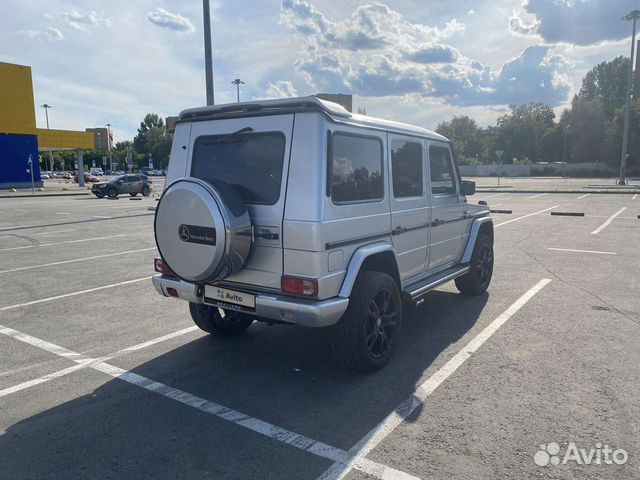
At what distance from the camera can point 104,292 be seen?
7156 millimetres

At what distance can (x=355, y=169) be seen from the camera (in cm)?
416

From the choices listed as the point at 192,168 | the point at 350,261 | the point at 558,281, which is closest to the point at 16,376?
the point at 192,168

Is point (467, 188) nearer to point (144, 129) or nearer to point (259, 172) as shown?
point (259, 172)

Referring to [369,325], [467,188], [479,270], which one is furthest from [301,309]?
[479,270]

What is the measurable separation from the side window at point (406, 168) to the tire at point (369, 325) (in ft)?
3.18

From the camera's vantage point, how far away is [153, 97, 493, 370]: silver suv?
147 inches

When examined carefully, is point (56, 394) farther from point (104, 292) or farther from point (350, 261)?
point (104, 292)

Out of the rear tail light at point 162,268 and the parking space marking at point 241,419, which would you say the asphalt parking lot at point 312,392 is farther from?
the rear tail light at point 162,268

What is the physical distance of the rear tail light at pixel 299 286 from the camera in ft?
12.1

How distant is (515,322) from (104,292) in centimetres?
563

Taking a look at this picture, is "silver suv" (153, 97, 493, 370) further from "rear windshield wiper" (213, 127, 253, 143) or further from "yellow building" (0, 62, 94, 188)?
"yellow building" (0, 62, 94, 188)

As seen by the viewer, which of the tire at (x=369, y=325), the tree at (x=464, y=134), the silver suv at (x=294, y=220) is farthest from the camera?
the tree at (x=464, y=134)

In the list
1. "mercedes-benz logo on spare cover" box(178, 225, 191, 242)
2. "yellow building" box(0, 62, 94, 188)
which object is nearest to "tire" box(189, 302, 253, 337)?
"mercedes-benz logo on spare cover" box(178, 225, 191, 242)

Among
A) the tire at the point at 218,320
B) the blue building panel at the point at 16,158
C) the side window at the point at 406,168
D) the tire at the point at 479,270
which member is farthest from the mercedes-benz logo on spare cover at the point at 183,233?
the blue building panel at the point at 16,158
